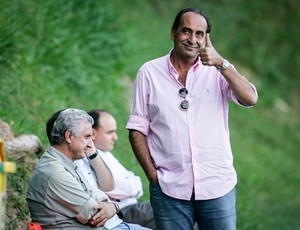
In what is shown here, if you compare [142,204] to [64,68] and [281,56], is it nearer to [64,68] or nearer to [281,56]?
[64,68]

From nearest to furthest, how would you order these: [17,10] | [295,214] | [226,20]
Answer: [17,10], [295,214], [226,20]

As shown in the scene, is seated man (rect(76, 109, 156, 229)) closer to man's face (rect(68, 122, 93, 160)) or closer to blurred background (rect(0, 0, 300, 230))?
blurred background (rect(0, 0, 300, 230))

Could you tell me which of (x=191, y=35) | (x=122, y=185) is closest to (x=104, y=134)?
(x=122, y=185)

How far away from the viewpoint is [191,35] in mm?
4918

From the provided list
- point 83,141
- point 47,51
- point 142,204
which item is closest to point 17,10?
point 47,51

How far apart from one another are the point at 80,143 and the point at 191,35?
0.96 metres

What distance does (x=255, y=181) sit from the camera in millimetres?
10773

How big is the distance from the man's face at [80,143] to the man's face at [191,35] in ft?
2.51

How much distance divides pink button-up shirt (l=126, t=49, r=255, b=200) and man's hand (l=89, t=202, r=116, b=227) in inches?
14.9

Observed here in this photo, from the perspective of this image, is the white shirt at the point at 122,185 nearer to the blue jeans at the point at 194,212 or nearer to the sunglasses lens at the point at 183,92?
the blue jeans at the point at 194,212

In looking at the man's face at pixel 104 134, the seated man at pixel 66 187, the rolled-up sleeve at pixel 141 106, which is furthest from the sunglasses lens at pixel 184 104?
the man's face at pixel 104 134

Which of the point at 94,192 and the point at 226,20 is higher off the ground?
the point at 226,20

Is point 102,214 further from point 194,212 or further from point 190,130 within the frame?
point 190,130

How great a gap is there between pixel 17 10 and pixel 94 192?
4396mm
